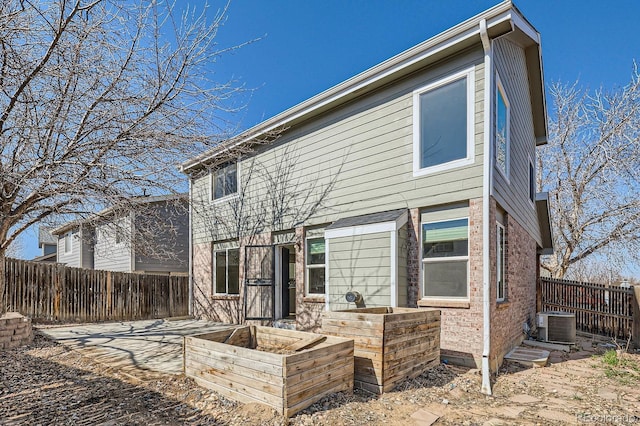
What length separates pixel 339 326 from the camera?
5.15 m

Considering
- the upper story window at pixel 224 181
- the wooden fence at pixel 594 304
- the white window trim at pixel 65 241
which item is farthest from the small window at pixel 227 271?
the white window trim at pixel 65 241

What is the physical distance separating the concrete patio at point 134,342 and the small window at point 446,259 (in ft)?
13.9

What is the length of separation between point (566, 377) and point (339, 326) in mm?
3885

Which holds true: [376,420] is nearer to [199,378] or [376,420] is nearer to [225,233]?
[199,378]

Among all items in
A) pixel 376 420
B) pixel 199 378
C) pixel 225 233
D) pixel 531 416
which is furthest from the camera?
pixel 225 233

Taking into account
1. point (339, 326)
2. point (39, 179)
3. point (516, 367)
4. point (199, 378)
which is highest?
point (39, 179)

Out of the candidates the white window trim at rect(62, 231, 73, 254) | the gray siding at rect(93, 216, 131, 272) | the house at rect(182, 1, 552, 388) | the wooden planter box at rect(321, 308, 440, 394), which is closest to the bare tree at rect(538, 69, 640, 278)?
the house at rect(182, 1, 552, 388)

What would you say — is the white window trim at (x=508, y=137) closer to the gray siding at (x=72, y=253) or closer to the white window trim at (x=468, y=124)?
the white window trim at (x=468, y=124)

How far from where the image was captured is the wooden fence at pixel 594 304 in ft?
32.3

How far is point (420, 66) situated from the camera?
6.63m

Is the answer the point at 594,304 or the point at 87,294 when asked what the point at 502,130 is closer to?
the point at 594,304

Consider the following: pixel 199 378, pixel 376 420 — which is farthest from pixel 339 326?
pixel 199 378

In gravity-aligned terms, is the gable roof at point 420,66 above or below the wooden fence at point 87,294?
above

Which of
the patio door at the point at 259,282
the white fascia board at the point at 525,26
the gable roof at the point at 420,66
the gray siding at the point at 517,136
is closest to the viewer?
the gable roof at the point at 420,66
